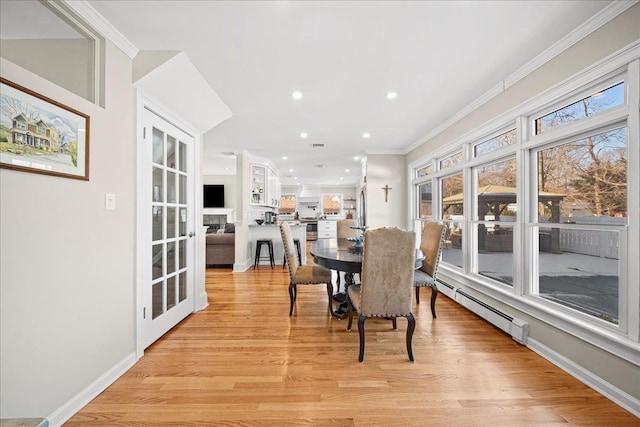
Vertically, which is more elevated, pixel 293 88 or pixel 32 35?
pixel 293 88

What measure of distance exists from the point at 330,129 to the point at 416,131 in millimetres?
1389

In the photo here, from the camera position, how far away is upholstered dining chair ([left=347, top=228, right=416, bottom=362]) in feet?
6.48

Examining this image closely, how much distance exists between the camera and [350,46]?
1.99 meters

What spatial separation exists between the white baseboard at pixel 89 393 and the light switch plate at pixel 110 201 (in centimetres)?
109

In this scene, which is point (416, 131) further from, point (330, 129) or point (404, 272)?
point (404, 272)

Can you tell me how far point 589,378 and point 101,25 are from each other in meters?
3.96

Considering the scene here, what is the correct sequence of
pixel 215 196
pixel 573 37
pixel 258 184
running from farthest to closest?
pixel 215 196 → pixel 258 184 → pixel 573 37

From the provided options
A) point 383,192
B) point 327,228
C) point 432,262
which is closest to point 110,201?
point 432,262

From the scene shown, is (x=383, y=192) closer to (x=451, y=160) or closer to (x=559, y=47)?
(x=451, y=160)

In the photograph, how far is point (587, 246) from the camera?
2006 millimetres

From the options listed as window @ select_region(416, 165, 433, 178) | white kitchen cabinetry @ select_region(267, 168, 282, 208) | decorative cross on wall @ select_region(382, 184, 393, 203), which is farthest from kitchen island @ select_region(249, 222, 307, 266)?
window @ select_region(416, 165, 433, 178)

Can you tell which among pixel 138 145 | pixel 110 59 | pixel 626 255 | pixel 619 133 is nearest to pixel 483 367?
pixel 626 255

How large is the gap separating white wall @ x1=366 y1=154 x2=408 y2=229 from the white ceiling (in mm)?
1897

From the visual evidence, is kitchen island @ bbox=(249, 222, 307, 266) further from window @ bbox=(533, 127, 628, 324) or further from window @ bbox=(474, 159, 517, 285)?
window @ bbox=(533, 127, 628, 324)
